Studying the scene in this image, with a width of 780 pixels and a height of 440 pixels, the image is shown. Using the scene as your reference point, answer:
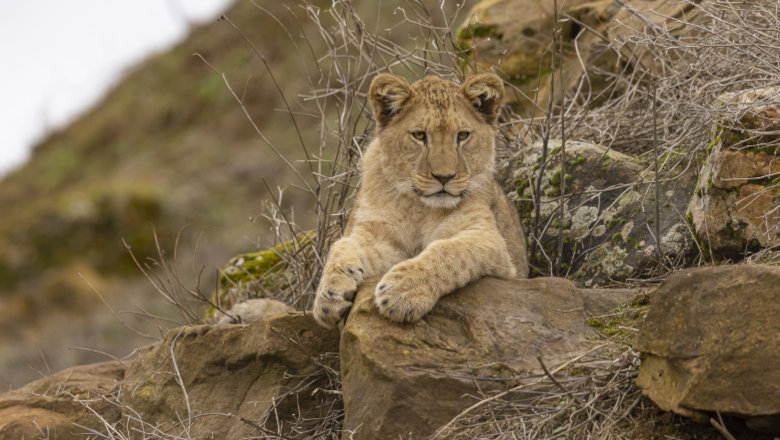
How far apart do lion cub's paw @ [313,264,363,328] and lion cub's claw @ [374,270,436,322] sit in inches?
11.4

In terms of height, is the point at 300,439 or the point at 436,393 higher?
the point at 436,393

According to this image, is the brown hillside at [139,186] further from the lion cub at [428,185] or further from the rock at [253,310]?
the lion cub at [428,185]

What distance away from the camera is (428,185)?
163 inches

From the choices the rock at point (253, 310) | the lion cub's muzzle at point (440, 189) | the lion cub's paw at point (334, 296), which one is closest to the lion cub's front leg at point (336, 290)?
the lion cub's paw at point (334, 296)

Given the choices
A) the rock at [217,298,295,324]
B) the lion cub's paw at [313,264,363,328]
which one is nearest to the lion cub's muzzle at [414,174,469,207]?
the lion cub's paw at [313,264,363,328]

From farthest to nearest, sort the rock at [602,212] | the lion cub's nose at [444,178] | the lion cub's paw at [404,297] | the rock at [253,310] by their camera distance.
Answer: the rock at [253,310] < the rock at [602,212] < the lion cub's nose at [444,178] < the lion cub's paw at [404,297]

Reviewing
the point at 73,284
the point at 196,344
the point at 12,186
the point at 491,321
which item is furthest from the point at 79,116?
the point at 491,321

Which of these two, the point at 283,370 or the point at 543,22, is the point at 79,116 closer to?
the point at 543,22

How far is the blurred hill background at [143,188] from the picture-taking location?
14773 millimetres

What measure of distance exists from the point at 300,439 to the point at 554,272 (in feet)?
8.25

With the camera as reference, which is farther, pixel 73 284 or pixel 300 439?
pixel 73 284

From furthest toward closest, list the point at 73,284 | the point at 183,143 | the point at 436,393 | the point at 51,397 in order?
the point at 183,143
the point at 73,284
the point at 51,397
the point at 436,393

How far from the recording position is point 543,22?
26.8 feet

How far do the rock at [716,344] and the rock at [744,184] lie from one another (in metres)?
1.66
